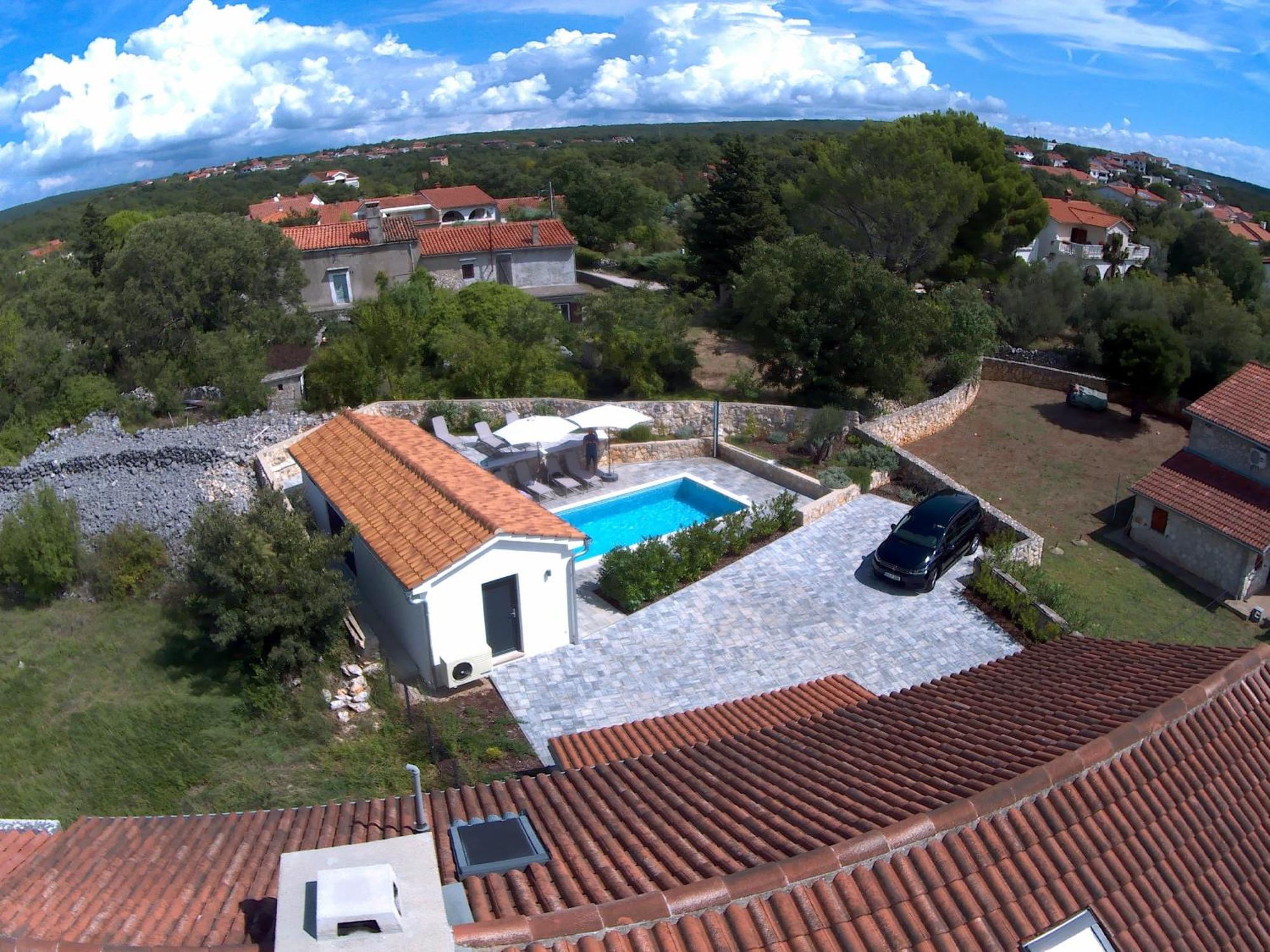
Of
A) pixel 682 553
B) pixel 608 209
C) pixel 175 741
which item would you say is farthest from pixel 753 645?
pixel 608 209

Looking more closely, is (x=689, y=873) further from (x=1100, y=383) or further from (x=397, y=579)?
(x=1100, y=383)

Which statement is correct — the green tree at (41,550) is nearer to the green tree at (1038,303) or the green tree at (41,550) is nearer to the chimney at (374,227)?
the chimney at (374,227)

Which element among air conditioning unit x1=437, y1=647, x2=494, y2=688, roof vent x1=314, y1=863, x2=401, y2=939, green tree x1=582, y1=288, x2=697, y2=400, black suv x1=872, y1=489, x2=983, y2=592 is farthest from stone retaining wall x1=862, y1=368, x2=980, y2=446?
roof vent x1=314, y1=863, x2=401, y2=939

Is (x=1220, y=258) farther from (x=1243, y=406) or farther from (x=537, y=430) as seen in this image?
(x=537, y=430)

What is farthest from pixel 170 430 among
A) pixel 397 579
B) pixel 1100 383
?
pixel 1100 383

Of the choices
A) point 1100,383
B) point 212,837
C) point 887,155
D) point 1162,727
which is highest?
point 887,155

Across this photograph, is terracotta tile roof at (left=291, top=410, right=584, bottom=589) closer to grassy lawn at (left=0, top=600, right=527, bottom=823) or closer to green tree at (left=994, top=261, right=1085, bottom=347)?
grassy lawn at (left=0, top=600, right=527, bottom=823)
